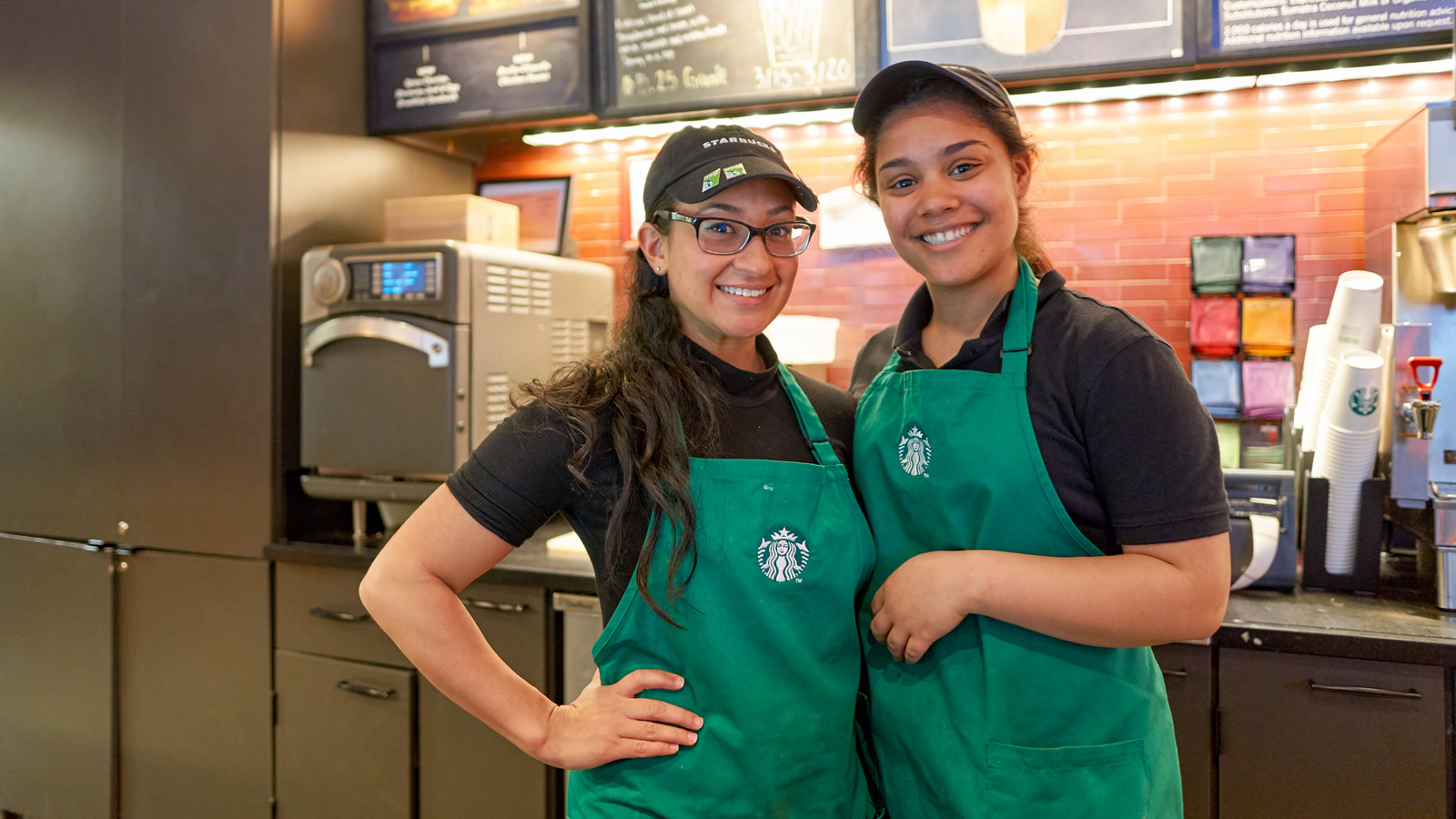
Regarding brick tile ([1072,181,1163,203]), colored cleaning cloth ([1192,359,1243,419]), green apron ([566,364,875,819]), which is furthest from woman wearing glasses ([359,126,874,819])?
brick tile ([1072,181,1163,203])

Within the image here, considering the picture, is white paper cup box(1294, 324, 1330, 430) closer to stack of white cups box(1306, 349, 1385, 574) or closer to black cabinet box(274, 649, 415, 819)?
stack of white cups box(1306, 349, 1385, 574)

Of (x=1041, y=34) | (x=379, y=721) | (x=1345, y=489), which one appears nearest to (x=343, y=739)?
(x=379, y=721)

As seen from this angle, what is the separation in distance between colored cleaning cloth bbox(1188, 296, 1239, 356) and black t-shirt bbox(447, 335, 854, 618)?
1.77m

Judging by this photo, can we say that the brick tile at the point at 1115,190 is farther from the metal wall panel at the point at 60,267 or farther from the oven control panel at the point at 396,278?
the metal wall panel at the point at 60,267

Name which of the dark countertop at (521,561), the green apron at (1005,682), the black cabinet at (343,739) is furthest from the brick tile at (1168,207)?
the black cabinet at (343,739)

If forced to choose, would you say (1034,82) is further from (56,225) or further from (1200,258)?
(56,225)

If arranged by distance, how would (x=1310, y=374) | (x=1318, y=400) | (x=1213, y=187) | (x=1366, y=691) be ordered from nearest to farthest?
(x=1366, y=691) → (x=1318, y=400) → (x=1310, y=374) → (x=1213, y=187)

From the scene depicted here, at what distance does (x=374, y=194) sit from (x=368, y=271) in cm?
64

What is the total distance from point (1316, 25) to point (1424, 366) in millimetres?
942

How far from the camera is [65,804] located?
3.00 m

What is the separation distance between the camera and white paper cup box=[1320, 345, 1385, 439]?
2.04m

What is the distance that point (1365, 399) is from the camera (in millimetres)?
2047

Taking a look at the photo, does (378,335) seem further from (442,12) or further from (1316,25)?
(1316,25)

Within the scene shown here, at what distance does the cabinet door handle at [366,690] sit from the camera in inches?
98.0
